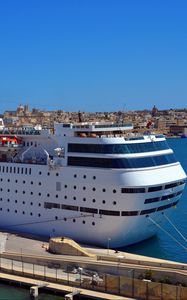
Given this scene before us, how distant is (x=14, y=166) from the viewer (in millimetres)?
24484

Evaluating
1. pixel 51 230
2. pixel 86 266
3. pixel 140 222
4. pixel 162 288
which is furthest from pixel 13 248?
pixel 162 288

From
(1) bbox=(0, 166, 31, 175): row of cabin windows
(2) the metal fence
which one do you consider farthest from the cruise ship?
(2) the metal fence

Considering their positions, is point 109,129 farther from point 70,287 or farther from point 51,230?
point 70,287

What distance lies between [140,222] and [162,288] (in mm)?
5456

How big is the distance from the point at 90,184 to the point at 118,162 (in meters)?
1.60

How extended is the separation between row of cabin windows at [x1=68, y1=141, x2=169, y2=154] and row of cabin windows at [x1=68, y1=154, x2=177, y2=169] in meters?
0.36

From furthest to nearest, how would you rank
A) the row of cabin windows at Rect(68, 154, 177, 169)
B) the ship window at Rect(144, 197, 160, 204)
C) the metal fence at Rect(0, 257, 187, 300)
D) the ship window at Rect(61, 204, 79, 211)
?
the ship window at Rect(61, 204, 79, 211), the ship window at Rect(144, 197, 160, 204), the row of cabin windows at Rect(68, 154, 177, 169), the metal fence at Rect(0, 257, 187, 300)

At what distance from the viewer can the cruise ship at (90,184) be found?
71.2 ft

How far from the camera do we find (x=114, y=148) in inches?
862

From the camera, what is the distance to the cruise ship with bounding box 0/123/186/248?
2170 cm

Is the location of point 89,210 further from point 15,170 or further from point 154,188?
point 15,170

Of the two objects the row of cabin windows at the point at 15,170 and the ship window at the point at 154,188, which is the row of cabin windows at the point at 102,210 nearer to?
the ship window at the point at 154,188

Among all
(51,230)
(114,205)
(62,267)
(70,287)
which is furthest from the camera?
(51,230)

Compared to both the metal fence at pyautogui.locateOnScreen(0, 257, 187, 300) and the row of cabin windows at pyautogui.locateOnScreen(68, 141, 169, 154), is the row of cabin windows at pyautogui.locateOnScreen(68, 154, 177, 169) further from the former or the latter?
the metal fence at pyautogui.locateOnScreen(0, 257, 187, 300)
